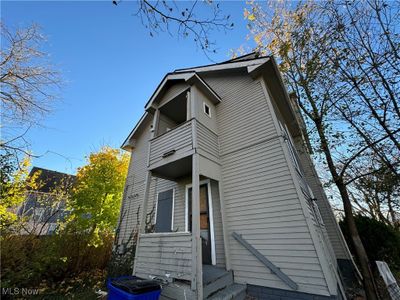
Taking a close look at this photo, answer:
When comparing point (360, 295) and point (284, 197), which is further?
point (360, 295)

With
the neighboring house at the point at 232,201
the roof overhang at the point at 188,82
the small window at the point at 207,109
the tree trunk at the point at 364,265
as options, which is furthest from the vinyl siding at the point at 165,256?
the tree trunk at the point at 364,265

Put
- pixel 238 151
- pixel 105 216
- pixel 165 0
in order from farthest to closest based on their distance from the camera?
pixel 105 216 < pixel 238 151 < pixel 165 0

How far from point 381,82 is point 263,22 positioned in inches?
271

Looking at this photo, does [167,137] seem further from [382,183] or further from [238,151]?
[382,183]

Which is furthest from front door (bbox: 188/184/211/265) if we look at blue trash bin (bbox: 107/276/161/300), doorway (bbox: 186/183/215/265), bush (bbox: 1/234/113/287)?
bush (bbox: 1/234/113/287)

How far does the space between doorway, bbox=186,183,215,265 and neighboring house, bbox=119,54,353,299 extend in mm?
28

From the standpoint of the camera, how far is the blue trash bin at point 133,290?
118 inches

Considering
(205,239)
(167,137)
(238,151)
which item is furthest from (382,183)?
(167,137)

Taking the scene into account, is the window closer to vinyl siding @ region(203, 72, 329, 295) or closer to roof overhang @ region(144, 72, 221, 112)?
vinyl siding @ region(203, 72, 329, 295)

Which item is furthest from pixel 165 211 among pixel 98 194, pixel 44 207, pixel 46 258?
pixel 44 207

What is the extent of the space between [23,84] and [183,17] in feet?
19.4

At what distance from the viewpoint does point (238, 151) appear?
610cm

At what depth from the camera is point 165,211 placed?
7129 mm

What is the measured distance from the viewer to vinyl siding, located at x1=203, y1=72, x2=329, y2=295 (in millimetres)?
4184
